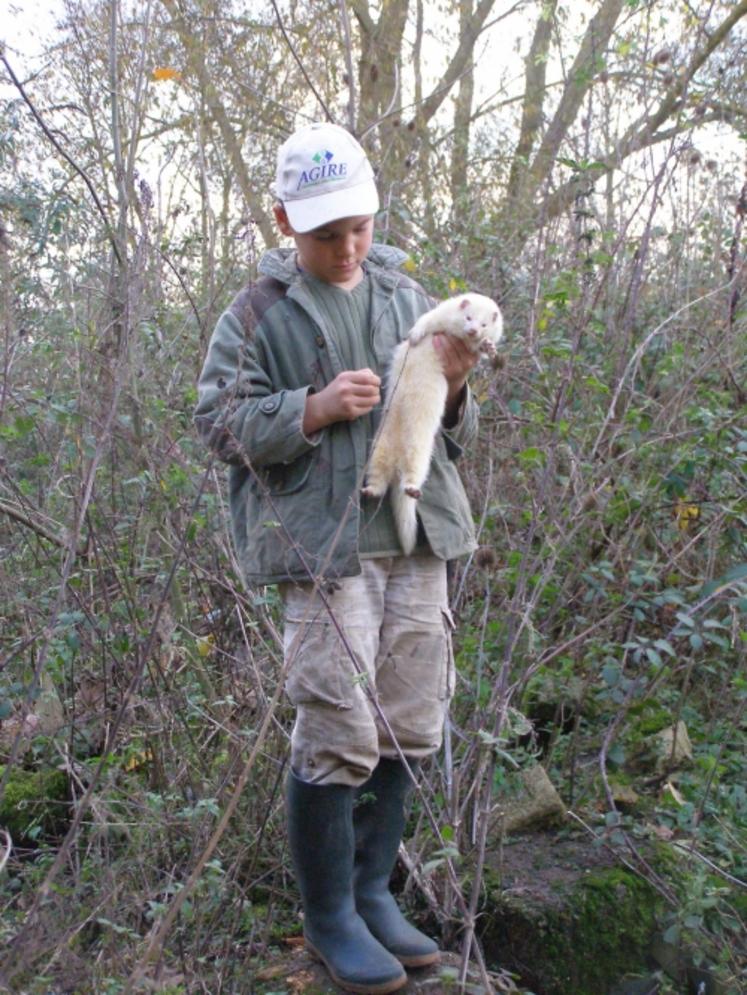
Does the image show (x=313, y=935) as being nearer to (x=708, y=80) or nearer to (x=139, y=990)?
(x=139, y=990)

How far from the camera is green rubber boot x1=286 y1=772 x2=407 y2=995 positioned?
8.30 ft

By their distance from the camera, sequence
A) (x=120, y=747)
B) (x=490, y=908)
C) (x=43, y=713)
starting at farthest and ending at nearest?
(x=43, y=713) → (x=120, y=747) → (x=490, y=908)

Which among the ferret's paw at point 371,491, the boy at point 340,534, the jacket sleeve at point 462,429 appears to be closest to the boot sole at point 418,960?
the boy at point 340,534

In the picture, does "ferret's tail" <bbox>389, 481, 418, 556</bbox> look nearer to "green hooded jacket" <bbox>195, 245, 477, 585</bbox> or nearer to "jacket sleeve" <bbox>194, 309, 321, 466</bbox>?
"green hooded jacket" <bbox>195, 245, 477, 585</bbox>

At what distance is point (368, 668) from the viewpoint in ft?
8.16

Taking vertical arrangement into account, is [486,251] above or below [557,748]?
above

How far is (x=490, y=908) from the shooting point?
10.4 ft

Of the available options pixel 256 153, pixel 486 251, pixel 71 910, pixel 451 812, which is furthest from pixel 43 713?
pixel 256 153

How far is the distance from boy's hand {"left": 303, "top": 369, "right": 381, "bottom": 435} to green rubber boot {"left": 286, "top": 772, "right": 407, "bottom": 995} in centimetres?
83

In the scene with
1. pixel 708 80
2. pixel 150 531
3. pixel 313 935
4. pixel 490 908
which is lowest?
pixel 490 908

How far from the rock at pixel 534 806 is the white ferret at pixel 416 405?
1288mm

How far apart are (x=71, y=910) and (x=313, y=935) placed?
1.88 feet

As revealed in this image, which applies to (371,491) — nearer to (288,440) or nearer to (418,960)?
(288,440)

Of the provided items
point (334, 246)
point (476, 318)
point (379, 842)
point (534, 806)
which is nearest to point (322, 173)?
point (334, 246)
